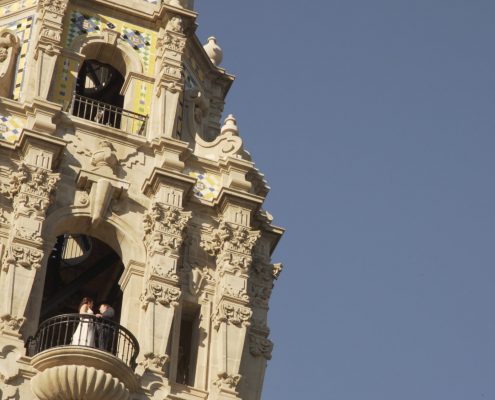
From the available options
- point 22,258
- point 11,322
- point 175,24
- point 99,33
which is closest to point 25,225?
point 22,258

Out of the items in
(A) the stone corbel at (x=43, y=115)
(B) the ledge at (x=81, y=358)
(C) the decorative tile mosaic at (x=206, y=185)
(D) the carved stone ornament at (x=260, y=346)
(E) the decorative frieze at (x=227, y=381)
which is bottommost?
(B) the ledge at (x=81, y=358)

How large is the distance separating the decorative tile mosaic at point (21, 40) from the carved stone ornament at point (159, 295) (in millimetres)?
5354

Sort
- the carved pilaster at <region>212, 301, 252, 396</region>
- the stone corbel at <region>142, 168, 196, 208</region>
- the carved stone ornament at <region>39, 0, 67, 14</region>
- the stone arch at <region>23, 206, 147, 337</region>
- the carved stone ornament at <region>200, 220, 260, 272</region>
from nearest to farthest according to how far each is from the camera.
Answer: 1. the carved pilaster at <region>212, 301, 252, 396</region>
2. the stone arch at <region>23, 206, 147, 337</region>
3. the carved stone ornament at <region>200, 220, 260, 272</region>
4. the stone corbel at <region>142, 168, 196, 208</region>
5. the carved stone ornament at <region>39, 0, 67, 14</region>

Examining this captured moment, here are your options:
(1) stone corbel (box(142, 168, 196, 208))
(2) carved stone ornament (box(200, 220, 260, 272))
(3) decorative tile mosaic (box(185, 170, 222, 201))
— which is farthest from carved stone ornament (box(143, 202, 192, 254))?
(3) decorative tile mosaic (box(185, 170, 222, 201))

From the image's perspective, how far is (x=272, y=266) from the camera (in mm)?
36812

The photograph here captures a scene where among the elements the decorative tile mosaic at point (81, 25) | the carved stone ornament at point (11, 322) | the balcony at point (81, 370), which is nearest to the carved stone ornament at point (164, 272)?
the balcony at point (81, 370)

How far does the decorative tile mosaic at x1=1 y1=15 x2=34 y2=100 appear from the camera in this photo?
125 ft

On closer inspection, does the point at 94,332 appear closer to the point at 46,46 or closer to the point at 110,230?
the point at 110,230

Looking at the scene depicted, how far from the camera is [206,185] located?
3706 centimetres

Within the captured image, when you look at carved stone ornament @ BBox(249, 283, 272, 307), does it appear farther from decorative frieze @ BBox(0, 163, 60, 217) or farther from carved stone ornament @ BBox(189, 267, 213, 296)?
decorative frieze @ BBox(0, 163, 60, 217)

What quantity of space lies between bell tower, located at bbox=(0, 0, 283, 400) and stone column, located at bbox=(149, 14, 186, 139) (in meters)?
0.04

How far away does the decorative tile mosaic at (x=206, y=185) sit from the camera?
36781 mm

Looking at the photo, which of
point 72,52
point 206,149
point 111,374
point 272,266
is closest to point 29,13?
point 72,52

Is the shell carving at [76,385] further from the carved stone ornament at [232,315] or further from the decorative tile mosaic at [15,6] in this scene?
the decorative tile mosaic at [15,6]
